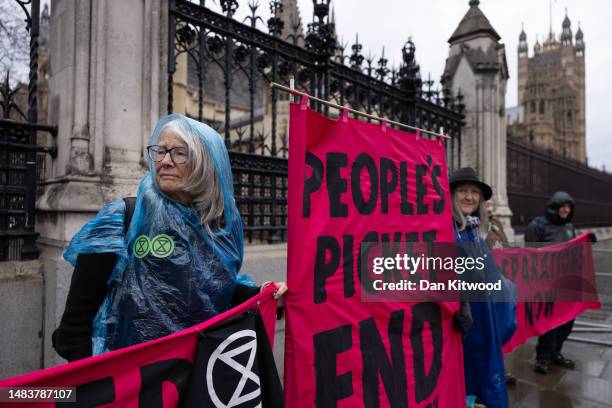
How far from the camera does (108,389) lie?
130cm

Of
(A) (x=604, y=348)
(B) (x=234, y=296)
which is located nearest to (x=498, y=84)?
(A) (x=604, y=348)

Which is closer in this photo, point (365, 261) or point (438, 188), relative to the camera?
point (365, 261)

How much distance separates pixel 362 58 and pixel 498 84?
450cm

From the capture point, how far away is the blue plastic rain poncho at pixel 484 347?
9.22ft

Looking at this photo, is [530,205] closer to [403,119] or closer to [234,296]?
[403,119]

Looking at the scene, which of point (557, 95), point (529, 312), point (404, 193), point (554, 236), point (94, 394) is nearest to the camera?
point (94, 394)

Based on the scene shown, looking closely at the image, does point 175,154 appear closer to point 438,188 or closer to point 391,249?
point 391,249

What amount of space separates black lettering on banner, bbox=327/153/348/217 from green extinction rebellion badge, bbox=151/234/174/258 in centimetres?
90

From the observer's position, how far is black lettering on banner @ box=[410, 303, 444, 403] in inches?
92.0

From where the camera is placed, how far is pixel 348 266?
2.19 m

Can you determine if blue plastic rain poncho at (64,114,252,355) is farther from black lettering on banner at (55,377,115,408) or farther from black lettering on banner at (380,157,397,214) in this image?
black lettering on banner at (380,157,397,214)

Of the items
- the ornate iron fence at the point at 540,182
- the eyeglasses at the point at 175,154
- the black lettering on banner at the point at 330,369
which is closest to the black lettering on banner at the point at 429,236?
the black lettering on banner at the point at 330,369

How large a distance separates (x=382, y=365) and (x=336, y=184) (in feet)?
3.50

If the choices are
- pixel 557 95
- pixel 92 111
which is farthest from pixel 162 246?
pixel 557 95
